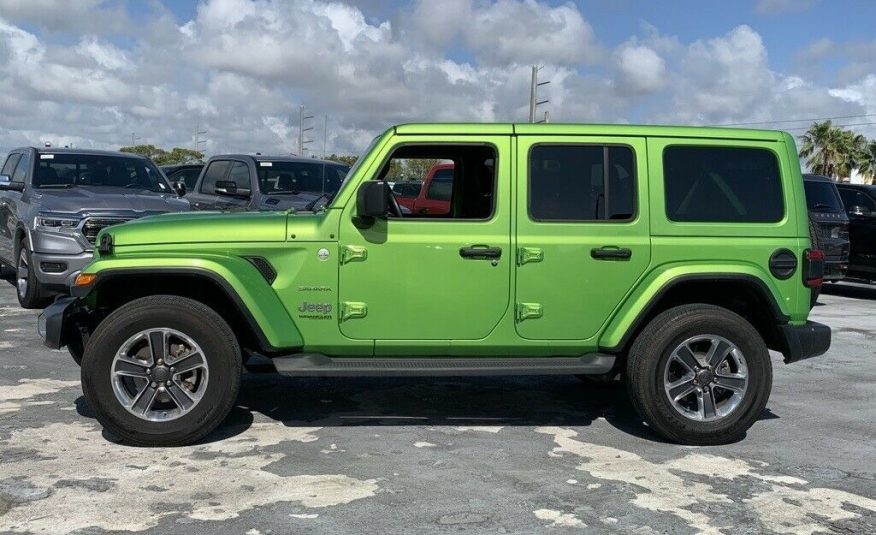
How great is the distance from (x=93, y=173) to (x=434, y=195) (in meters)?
6.09

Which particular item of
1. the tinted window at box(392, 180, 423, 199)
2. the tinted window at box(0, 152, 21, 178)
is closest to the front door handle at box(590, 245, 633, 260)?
the tinted window at box(392, 180, 423, 199)

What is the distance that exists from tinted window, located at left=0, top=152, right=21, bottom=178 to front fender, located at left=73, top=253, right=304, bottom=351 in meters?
7.25

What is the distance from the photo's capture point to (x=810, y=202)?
45.2ft

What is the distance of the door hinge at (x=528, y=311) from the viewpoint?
5.48 meters

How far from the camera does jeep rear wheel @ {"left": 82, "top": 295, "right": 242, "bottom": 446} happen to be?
17.0ft

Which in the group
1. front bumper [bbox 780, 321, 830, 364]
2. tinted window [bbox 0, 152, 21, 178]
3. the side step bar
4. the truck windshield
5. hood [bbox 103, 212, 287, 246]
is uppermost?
tinted window [bbox 0, 152, 21, 178]

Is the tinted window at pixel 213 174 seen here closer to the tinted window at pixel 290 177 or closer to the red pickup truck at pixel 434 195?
the tinted window at pixel 290 177

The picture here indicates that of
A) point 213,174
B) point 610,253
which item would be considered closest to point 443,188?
point 610,253

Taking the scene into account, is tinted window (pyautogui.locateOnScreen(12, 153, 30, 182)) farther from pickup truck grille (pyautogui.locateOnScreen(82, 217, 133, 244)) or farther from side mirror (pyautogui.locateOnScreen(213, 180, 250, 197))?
side mirror (pyautogui.locateOnScreen(213, 180, 250, 197))

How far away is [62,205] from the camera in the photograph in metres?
9.83

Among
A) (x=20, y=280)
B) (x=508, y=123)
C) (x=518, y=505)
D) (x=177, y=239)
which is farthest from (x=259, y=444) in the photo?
(x=20, y=280)

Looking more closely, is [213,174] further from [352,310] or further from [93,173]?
[352,310]

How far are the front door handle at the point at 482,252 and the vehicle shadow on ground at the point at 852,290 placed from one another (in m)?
10.8

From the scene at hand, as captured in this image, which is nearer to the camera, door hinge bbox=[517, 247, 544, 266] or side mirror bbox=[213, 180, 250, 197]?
door hinge bbox=[517, 247, 544, 266]
